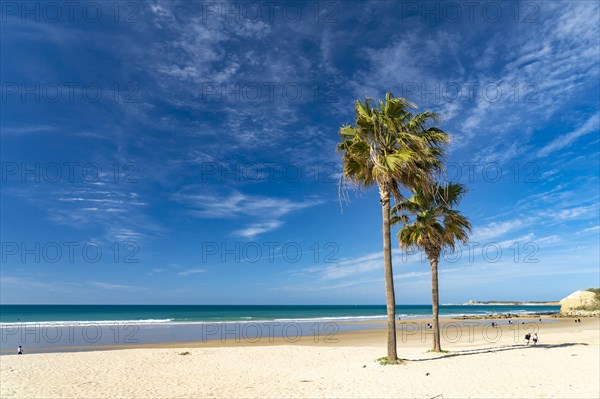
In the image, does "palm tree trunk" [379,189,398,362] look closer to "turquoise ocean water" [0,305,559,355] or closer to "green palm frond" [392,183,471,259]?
"green palm frond" [392,183,471,259]

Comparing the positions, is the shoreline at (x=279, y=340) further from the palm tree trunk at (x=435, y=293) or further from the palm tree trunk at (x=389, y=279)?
the palm tree trunk at (x=389, y=279)

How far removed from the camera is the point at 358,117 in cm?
1784

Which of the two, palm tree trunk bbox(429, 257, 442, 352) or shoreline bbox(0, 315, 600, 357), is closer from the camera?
palm tree trunk bbox(429, 257, 442, 352)

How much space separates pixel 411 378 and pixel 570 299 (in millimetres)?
118111

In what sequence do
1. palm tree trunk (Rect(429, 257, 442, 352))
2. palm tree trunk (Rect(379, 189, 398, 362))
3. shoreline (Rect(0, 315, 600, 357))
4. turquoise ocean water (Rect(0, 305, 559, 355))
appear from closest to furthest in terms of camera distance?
palm tree trunk (Rect(379, 189, 398, 362)), palm tree trunk (Rect(429, 257, 442, 352)), shoreline (Rect(0, 315, 600, 357)), turquoise ocean water (Rect(0, 305, 559, 355))

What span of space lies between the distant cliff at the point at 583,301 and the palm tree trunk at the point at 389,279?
104m

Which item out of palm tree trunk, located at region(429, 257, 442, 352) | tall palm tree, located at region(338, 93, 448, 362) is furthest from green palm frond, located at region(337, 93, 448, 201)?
palm tree trunk, located at region(429, 257, 442, 352)

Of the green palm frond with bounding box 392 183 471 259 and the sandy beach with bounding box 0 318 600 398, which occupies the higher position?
the green palm frond with bounding box 392 183 471 259

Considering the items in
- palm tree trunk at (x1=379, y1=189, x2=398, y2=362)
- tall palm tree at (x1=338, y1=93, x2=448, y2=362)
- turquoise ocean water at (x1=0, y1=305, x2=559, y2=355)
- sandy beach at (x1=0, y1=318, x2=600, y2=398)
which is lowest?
turquoise ocean water at (x1=0, y1=305, x2=559, y2=355)

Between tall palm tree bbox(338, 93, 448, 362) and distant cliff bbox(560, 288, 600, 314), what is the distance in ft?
343

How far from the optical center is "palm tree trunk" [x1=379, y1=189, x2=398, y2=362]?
16703 millimetres

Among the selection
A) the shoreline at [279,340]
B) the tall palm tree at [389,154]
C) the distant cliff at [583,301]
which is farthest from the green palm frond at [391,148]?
the distant cliff at [583,301]

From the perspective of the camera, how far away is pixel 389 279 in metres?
16.9

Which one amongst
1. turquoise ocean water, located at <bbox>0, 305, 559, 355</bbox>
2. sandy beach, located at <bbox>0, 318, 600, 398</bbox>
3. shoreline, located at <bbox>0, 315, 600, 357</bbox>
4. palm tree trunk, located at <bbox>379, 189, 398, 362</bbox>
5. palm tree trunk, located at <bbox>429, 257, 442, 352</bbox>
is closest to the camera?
sandy beach, located at <bbox>0, 318, 600, 398</bbox>
